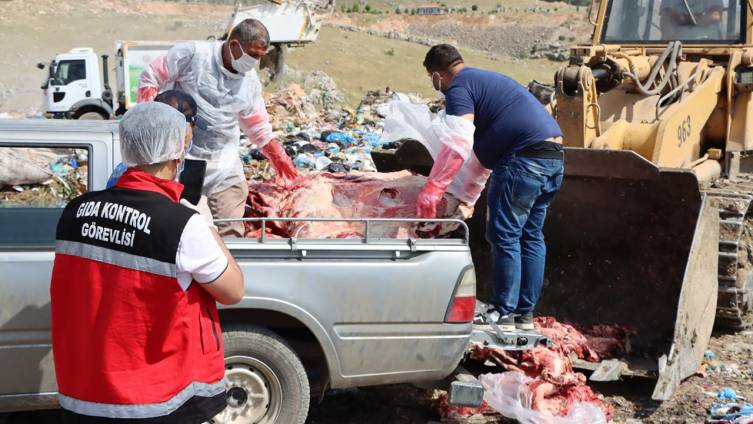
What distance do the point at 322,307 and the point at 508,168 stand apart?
5.27 ft

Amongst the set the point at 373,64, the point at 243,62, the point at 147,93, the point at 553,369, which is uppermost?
the point at 243,62

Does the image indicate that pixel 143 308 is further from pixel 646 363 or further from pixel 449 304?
pixel 646 363

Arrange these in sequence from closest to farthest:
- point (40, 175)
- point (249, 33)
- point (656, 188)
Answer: point (249, 33)
point (656, 188)
point (40, 175)

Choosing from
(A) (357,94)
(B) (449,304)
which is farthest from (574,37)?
(B) (449,304)

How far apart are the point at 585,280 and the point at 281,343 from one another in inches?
110

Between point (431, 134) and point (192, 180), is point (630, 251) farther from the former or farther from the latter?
point (192, 180)

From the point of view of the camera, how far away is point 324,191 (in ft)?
19.9

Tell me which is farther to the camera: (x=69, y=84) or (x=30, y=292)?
(x=69, y=84)

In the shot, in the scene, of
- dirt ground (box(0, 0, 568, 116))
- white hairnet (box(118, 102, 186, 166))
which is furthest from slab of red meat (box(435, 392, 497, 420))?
dirt ground (box(0, 0, 568, 116))

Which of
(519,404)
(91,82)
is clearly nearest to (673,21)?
(519,404)

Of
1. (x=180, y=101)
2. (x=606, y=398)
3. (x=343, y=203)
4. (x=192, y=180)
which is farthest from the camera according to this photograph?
(x=343, y=203)

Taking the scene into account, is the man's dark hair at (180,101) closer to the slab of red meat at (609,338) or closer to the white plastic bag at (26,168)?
the slab of red meat at (609,338)

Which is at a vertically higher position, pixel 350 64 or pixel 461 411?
pixel 350 64

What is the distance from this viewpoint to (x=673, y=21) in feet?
28.6
